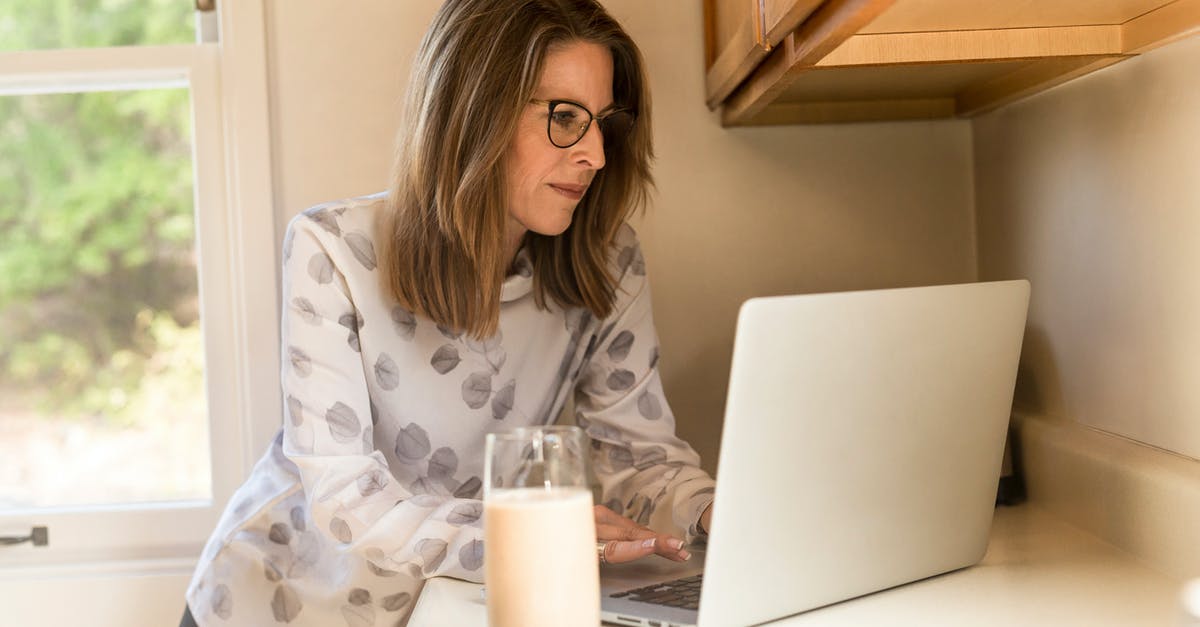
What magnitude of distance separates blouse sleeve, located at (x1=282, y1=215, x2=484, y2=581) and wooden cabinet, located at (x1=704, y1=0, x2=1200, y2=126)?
1.59 feet

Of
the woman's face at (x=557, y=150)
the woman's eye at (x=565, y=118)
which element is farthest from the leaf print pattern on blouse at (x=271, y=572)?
the woman's eye at (x=565, y=118)

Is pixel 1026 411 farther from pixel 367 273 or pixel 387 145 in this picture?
pixel 387 145

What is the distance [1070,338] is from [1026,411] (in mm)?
149

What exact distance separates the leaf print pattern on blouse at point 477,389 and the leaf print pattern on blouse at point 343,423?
0.17m

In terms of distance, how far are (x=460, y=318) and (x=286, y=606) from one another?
0.37 m

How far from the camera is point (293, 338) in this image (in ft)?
3.76

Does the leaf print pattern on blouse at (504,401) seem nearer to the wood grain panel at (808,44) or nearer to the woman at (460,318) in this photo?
the woman at (460,318)

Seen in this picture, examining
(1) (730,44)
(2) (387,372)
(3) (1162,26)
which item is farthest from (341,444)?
(3) (1162,26)

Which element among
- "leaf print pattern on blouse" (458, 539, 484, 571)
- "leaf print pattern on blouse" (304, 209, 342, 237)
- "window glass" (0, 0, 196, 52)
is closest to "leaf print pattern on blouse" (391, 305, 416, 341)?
"leaf print pattern on blouse" (304, 209, 342, 237)

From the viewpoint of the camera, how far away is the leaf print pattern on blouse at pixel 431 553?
3.24 feet

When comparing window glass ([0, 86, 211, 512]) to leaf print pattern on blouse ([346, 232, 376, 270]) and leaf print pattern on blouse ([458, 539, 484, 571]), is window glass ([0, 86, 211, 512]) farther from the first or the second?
leaf print pattern on blouse ([458, 539, 484, 571])

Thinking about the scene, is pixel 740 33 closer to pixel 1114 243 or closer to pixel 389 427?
pixel 1114 243

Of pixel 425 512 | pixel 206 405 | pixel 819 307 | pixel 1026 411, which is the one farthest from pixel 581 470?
pixel 206 405

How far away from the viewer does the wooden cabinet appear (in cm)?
89
